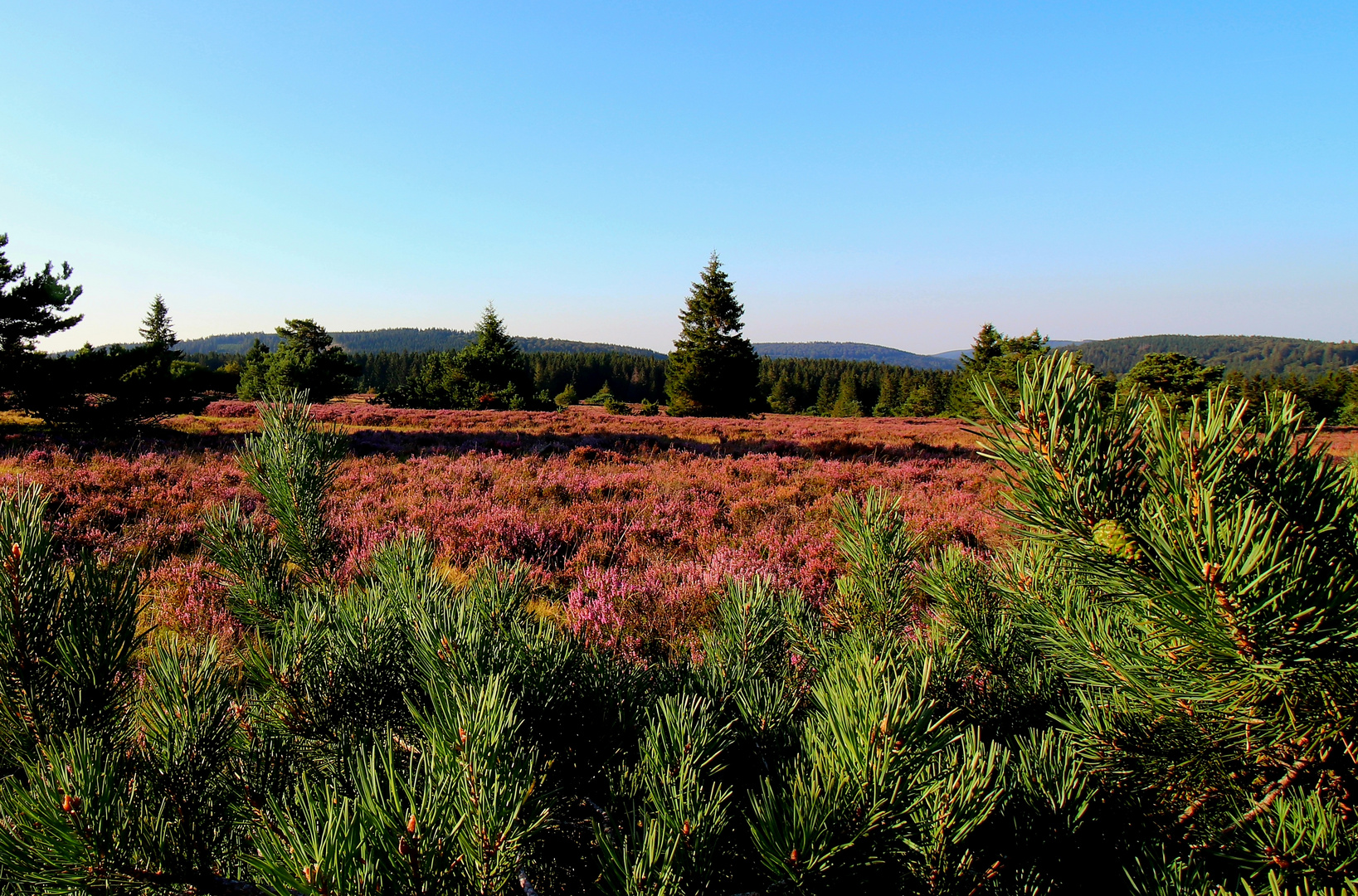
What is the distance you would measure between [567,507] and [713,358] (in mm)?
31123

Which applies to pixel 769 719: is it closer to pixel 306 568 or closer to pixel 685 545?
pixel 306 568

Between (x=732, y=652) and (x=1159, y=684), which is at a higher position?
(x=1159, y=684)

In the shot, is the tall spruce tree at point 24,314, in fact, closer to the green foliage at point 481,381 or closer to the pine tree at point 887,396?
the green foliage at point 481,381

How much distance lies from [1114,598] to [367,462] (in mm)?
10650

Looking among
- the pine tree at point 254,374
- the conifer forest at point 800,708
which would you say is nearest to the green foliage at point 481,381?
the pine tree at point 254,374

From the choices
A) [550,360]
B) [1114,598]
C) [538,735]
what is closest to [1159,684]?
[1114,598]

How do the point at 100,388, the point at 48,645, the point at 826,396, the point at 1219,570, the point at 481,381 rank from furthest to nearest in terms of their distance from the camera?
the point at 826,396 → the point at 481,381 → the point at 100,388 → the point at 48,645 → the point at 1219,570

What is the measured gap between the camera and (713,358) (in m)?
37.6

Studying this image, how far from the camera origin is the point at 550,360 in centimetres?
10694

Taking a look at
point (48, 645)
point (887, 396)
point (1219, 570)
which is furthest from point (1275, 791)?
point (887, 396)

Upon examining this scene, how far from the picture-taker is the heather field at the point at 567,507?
400cm

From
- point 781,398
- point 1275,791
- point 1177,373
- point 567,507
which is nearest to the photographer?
point 1275,791

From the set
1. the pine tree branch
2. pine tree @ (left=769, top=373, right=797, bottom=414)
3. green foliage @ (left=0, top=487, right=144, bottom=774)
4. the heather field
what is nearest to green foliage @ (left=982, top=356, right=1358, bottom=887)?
the pine tree branch

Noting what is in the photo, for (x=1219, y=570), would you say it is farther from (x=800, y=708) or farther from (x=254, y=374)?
(x=254, y=374)
